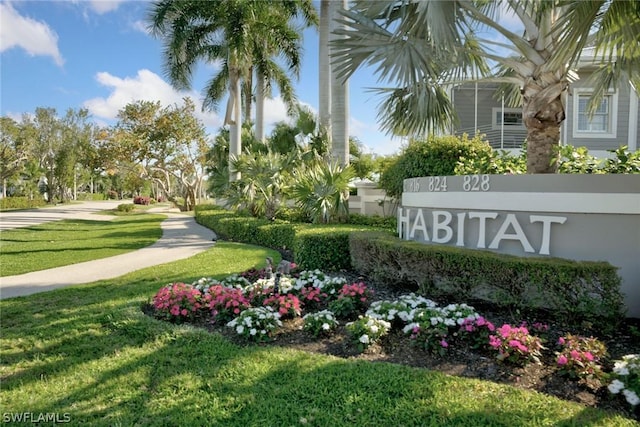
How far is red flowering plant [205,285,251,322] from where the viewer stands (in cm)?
474

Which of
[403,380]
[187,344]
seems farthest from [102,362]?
[403,380]

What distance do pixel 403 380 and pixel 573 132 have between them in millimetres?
15778

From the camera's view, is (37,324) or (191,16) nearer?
(37,324)

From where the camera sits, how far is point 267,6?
17.3m

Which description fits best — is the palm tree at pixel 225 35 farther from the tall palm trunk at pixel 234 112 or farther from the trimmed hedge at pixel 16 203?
the trimmed hedge at pixel 16 203

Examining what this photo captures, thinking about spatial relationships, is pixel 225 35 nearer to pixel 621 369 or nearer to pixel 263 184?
pixel 263 184

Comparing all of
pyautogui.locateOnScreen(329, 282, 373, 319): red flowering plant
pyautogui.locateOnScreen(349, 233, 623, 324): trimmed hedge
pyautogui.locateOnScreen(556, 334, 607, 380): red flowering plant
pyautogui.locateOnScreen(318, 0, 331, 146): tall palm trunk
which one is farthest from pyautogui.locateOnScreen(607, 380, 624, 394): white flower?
pyautogui.locateOnScreen(318, 0, 331, 146): tall palm trunk

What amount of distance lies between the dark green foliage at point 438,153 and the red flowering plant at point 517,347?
6385mm

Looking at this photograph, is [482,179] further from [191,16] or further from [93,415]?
[191,16]

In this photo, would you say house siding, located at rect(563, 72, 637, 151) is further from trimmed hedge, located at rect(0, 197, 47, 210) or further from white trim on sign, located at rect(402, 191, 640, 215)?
trimmed hedge, located at rect(0, 197, 47, 210)

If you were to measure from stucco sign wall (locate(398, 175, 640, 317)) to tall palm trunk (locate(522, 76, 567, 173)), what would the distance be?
935 mm

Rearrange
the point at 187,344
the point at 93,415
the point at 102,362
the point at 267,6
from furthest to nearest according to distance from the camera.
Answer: the point at 267,6
the point at 187,344
the point at 102,362
the point at 93,415

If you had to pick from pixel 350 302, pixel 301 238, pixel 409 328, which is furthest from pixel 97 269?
pixel 409 328

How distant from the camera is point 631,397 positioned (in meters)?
2.89
